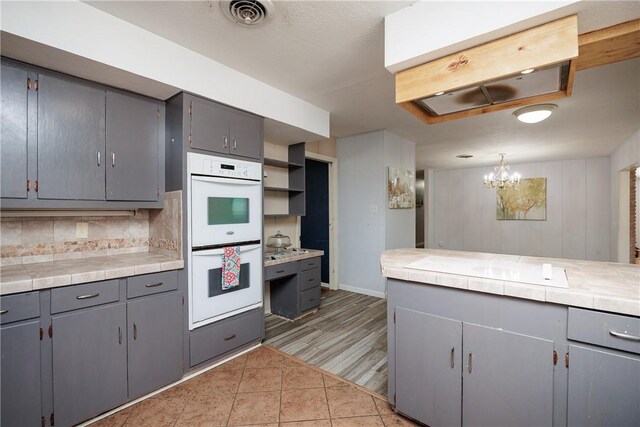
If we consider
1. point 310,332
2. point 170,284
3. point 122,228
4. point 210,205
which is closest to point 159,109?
point 210,205

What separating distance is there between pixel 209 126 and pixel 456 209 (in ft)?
24.4

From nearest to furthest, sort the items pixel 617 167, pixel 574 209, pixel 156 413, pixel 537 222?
pixel 156 413 → pixel 617 167 → pixel 574 209 → pixel 537 222

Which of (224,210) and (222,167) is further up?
(222,167)

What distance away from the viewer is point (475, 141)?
16.3 feet

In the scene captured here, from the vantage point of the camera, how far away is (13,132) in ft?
5.53

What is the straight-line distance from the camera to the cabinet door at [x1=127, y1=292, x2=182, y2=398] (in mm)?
1939

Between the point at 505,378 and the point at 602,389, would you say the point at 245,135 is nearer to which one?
the point at 505,378

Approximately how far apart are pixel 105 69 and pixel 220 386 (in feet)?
7.66

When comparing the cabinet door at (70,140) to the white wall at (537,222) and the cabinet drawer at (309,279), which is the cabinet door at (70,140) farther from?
the white wall at (537,222)

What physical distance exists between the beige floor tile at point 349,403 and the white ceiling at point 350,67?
250 cm

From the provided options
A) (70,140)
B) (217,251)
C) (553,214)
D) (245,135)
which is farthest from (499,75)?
(553,214)

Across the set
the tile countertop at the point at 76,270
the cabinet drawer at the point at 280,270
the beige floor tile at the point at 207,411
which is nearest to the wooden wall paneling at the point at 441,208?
the cabinet drawer at the point at 280,270

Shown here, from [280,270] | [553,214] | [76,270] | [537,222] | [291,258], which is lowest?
[280,270]

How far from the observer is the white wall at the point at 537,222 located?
6266 millimetres
